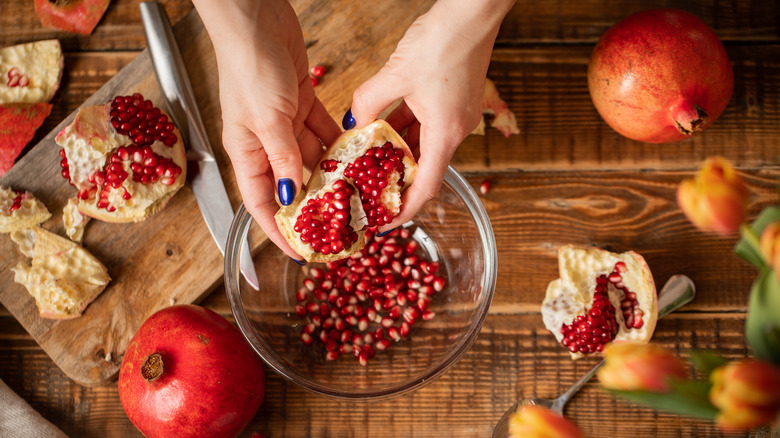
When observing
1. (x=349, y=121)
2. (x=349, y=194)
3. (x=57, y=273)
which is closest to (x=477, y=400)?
(x=349, y=194)

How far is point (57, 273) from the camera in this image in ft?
5.11

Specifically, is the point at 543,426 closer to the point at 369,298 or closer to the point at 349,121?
the point at 349,121

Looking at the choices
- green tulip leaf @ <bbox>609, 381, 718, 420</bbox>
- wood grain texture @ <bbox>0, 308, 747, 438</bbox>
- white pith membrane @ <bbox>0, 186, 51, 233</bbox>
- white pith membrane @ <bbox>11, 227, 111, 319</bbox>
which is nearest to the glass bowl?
wood grain texture @ <bbox>0, 308, 747, 438</bbox>

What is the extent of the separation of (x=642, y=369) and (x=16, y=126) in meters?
1.80

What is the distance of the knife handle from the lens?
1.54 m

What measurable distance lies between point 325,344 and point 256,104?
74 cm

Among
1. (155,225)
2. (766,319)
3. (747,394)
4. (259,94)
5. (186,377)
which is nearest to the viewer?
(747,394)

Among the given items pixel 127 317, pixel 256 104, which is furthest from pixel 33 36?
pixel 256 104

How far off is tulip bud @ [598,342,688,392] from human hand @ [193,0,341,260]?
83 centimetres

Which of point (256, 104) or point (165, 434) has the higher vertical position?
point (256, 104)

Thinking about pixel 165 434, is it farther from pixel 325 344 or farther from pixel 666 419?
pixel 666 419

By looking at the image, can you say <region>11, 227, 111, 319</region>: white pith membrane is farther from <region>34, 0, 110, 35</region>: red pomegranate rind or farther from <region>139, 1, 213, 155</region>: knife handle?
<region>34, 0, 110, 35</region>: red pomegranate rind

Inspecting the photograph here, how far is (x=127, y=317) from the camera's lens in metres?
1.61

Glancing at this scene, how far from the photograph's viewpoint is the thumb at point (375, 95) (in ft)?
4.08
